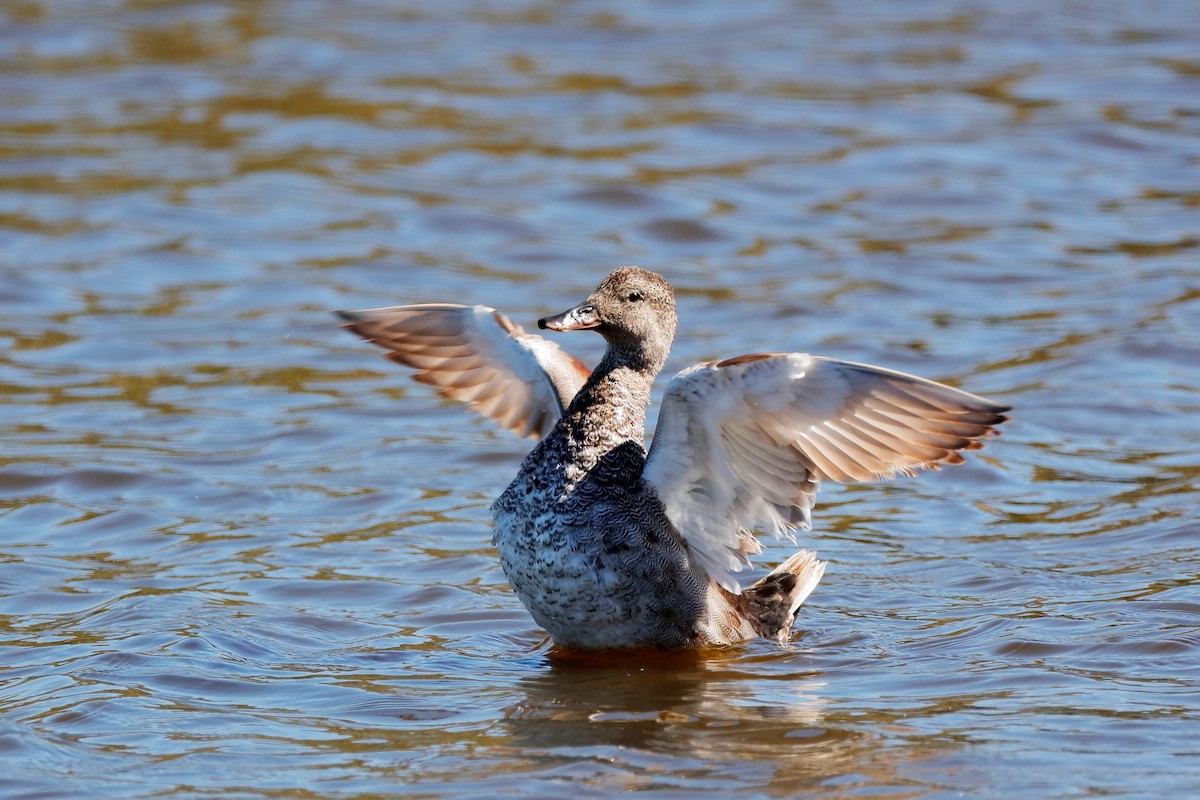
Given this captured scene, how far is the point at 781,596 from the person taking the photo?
6.54 metres

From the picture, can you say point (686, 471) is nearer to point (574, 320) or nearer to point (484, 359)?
point (574, 320)

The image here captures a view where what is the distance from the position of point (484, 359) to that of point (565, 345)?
3.17 meters

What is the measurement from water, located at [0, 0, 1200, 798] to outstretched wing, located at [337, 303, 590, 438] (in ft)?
2.48

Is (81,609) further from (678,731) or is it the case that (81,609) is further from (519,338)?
(678,731)

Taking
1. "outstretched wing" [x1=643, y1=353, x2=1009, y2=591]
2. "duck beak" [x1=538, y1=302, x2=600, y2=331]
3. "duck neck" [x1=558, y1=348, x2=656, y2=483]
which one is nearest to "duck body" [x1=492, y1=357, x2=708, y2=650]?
"duck neck" [x1=558, y1=348, x2=656, y2=483]

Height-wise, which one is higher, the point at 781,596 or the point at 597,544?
the point at 597,544

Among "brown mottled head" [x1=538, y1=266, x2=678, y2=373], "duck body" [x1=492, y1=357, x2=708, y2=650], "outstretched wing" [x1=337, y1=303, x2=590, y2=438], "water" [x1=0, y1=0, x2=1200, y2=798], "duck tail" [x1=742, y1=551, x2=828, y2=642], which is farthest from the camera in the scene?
"outstretched wing" [x1=337, y1=303, x2=590, y2=438]

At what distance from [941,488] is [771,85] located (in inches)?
279

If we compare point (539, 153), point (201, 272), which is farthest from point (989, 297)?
point (201, 272)

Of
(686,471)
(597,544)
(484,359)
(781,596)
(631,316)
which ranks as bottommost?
(781,596)

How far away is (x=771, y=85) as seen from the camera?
14633mm

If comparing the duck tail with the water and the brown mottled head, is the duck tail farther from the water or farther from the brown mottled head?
the brown mottled head

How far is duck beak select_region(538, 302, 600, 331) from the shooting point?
242 inches

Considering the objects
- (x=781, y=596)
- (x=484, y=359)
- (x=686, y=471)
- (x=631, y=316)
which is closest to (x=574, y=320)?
(x=631, y=316)
